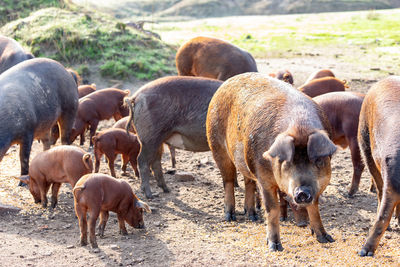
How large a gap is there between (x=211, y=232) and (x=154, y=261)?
0.84 m

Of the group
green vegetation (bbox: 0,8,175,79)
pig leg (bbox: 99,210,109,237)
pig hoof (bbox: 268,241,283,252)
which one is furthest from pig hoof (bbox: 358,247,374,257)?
green vegetation (bbox: 0,8,175,79)

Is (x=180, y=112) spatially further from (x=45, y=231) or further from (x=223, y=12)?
(x=223, y=12)

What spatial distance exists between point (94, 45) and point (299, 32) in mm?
10395

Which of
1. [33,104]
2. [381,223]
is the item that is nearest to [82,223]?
[33,104]

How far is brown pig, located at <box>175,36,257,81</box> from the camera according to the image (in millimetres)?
9594

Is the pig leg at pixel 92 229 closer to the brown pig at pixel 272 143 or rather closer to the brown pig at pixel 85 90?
the brown pig at pixel 272 143

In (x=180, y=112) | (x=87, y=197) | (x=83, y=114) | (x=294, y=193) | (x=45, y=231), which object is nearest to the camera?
(x=294, y=193)

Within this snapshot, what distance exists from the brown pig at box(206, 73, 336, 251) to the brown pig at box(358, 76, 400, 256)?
458 millimetres

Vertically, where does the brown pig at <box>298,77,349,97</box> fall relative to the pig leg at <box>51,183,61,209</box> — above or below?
above

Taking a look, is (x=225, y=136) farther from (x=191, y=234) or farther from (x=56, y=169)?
(x=56, y=169)

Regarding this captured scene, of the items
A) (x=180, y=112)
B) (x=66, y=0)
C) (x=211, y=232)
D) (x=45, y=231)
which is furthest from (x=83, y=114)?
(x=66, y=0)

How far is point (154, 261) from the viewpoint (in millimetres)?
4793

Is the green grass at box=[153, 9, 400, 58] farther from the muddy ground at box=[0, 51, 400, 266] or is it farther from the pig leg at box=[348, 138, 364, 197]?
the muddy ground at box=[0, 51, 400, 266]

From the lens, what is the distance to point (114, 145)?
725cm
